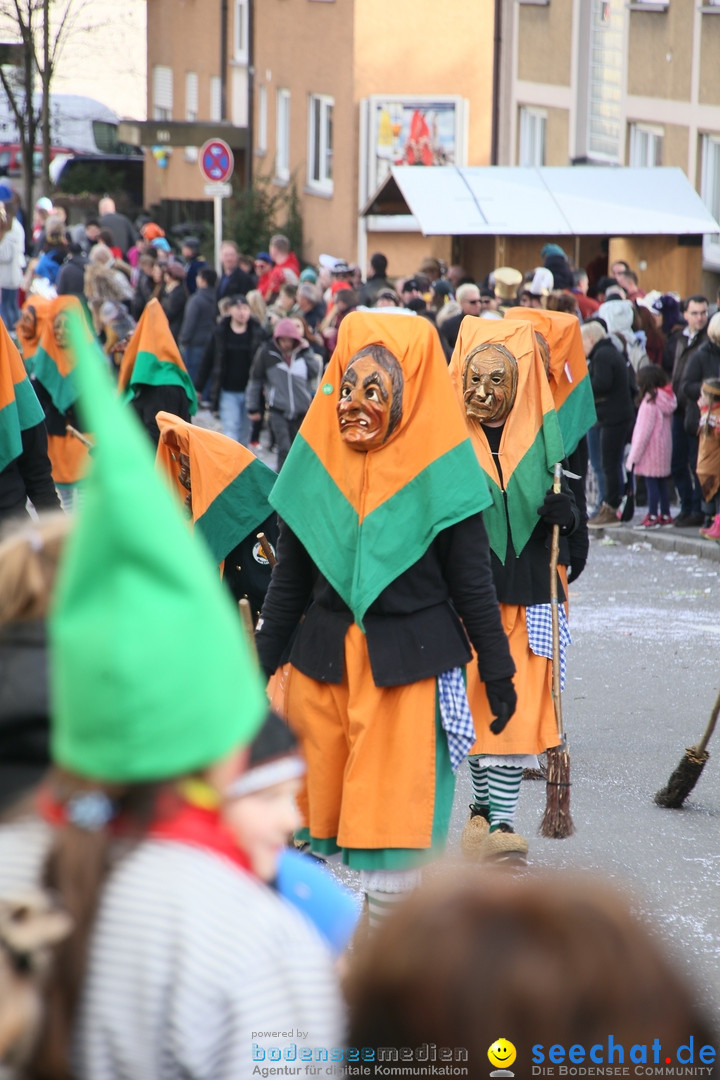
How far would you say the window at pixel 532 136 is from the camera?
26531 mm

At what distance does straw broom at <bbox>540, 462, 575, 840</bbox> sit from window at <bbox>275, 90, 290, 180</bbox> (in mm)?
27345

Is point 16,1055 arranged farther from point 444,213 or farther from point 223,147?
point 223,147

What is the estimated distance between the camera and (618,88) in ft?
76.7

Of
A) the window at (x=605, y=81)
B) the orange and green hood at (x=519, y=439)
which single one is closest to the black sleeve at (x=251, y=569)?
the orange and green hood at (x=519, y=439)

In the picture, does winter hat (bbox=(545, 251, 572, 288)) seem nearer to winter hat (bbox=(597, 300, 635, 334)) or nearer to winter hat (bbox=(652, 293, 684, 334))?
winter hat (bbox=(652, 293, 684, 334))

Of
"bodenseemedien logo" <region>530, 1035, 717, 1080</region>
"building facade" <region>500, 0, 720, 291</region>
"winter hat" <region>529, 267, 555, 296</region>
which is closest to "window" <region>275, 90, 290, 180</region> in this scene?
"building facade" <region>500, 0, 720, 291</region>

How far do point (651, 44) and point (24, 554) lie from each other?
21.0 m

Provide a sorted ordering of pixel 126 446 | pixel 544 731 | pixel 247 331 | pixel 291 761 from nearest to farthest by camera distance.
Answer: pixel 126 446
pixel 291 761
pixel 544 731
pixel 247 331

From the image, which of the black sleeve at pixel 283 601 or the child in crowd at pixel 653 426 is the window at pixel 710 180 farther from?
the black sleeve at pixel 283 601

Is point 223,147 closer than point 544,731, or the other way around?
point 544,731

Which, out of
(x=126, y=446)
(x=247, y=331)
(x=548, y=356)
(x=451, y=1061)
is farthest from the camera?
(x=247, y=331)

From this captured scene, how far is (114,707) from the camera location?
1.68 metres

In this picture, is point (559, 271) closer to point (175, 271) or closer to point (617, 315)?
point (617, 315)

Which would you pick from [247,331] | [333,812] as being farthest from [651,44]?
[333,812]
